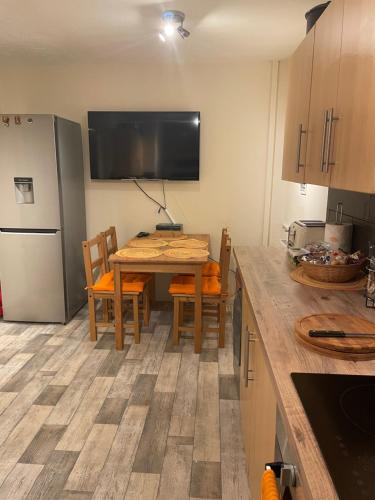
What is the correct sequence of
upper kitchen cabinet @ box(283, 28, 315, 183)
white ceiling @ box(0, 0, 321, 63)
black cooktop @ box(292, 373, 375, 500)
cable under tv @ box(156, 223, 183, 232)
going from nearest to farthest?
black cooktop @ box(292, 373, 375, 500), upper kitchen cabinet @ box(283, 28, 315, 183), white ceiling @ box(0, 0, 321, 63), cable under tv @ box(156, 223, 183, 232)

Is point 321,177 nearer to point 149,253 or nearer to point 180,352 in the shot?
point 149,253

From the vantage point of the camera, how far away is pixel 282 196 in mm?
3627

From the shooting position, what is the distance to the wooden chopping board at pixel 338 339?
39.8 inches

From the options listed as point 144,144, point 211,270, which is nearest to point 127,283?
point 211,270

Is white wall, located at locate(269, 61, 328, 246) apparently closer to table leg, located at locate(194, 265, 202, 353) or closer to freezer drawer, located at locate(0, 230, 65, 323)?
table leg, located at locate(194, 265, 202, 353)

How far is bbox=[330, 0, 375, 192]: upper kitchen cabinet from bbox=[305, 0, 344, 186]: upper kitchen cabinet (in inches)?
2.2

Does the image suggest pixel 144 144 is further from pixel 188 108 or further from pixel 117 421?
pixel 117 421

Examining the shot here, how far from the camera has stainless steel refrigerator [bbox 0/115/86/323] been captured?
3029 millimetres

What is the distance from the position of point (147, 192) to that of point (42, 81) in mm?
1477

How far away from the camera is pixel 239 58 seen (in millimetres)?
3244

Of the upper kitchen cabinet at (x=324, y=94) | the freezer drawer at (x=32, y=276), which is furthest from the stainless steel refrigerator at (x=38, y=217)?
the upper kitchen cabinet at (x=324, y=94)

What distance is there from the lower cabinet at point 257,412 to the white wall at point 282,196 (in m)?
1.60

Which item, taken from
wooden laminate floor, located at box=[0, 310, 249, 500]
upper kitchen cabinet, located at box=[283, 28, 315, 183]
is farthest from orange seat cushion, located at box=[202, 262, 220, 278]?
upper kitchen cabinet, located at box=[283, 28, 315, 183]

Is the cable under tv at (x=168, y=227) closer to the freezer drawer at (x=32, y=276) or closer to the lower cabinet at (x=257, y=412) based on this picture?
the freezer drawer at (x=32, y=276)
